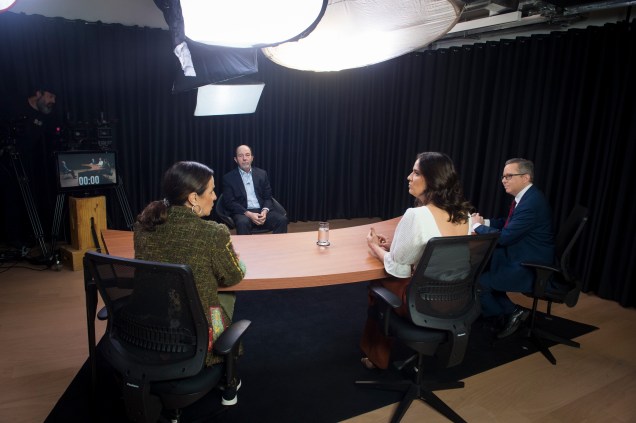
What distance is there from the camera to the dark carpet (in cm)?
227

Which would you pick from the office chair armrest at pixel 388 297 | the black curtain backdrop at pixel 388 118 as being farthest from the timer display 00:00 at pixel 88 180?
the office chair armrest at pixel 388 297

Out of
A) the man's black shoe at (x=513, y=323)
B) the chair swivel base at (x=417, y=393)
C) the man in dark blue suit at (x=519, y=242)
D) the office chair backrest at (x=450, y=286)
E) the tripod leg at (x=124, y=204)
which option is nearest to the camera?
the office chair backrest at (x=450, y=286)

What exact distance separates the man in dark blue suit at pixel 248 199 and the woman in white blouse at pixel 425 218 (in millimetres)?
2135

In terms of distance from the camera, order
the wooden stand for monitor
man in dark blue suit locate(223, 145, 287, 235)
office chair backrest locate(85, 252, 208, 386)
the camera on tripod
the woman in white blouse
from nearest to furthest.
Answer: office chair backrest locate(85, 252, 208, 386)
the woman in white blouse
the camera on tripod
the wooden stand for monitor
man in dark blue suit locate(223, 145, 287, 235)

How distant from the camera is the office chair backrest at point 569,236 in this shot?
271 cm

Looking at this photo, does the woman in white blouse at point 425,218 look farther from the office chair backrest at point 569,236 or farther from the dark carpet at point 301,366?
the office chair backrest at point 569,236

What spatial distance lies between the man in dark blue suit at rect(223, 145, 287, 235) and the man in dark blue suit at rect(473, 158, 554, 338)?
206cm

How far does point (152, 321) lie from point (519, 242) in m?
2.48

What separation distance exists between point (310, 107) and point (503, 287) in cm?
411

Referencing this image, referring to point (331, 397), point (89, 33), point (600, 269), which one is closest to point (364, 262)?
point (331, 397)

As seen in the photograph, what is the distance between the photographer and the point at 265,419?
7.30 feet

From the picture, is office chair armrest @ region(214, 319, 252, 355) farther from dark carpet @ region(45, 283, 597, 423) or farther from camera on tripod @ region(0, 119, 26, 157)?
camera on tripod @ region(0, 119, 26, 157)

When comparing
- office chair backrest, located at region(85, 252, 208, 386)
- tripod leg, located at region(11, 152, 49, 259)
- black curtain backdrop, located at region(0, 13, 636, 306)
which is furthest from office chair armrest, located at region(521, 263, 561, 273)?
tripod leg, located at region(11, 152, 49, 259)

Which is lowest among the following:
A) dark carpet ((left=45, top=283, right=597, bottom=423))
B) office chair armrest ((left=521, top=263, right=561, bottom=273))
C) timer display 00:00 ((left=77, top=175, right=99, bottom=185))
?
dark carpet ((left=45, top=283, right=597, bottom=423))
